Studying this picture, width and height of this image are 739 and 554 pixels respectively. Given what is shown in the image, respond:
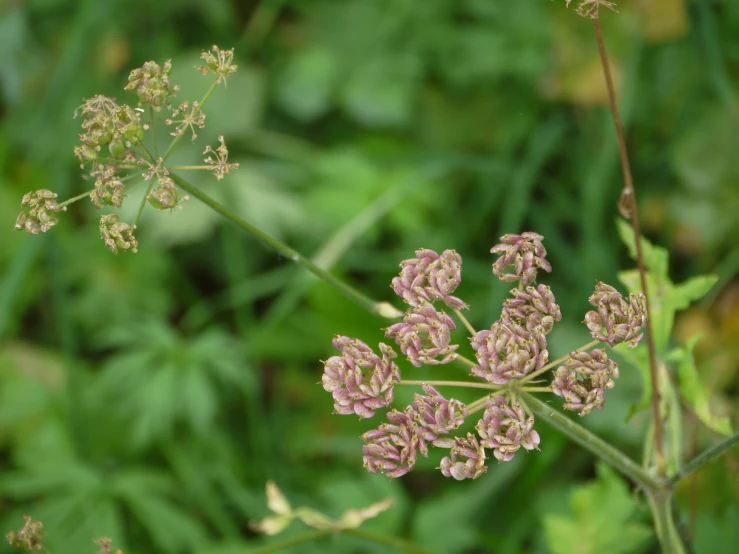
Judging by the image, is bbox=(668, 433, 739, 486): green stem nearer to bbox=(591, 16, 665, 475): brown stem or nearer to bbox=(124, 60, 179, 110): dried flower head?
bbox=(591, 16, 665, 475): brown stem

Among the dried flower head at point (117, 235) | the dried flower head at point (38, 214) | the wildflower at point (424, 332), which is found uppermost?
the dried flower head at point (38, 214)

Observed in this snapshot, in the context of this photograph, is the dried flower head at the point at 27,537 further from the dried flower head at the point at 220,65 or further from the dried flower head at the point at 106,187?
the dried flower head at the point at 220,65

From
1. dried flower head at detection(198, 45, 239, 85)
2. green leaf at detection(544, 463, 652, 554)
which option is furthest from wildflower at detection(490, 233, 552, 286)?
green leaf at detection(544, 463, 652, 554)

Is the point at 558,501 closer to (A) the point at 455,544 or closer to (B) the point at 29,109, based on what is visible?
(A) the point at 455,544

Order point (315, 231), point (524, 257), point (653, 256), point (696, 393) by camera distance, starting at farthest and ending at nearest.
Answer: point (315, 231), point (653, 256), point (696, 393), point (524, 257)

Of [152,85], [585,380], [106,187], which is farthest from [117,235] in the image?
[585,380]

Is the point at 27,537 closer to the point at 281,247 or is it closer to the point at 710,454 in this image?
the point at 281,247

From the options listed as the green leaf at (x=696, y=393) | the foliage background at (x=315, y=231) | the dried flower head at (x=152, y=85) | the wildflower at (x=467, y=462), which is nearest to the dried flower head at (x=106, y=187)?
the dried flower head at (x=152, y=85)

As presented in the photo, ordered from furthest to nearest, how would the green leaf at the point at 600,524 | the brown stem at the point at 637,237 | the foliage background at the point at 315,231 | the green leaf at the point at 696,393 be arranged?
1. the foliage background at the point at 315,231
2. the green leaf at the point at 600,524
3. the green leaf at the point at 696,393
4. the brown stem at the point at 637,237
